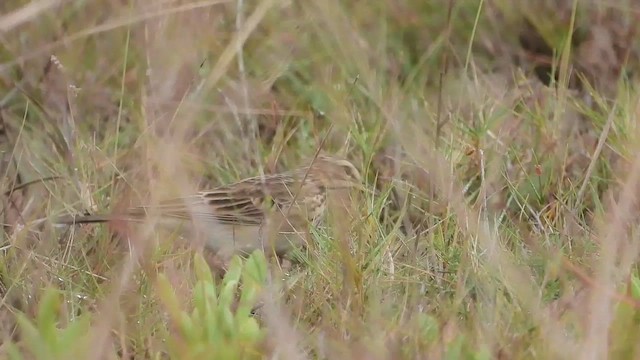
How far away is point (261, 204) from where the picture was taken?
187 inches

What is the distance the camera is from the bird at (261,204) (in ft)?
14.4

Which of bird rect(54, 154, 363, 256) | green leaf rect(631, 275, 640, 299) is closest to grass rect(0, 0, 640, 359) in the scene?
green leaf rect(631, 275, 640, 299)

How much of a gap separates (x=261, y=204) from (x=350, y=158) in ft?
1.22

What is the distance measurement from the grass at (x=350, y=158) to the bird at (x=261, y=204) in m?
0.12

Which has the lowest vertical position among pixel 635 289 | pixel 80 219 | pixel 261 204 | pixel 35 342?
pixel 261 204

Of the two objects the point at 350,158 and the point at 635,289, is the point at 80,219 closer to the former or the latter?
the point at 350,158

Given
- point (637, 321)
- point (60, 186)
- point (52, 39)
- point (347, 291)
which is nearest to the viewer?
point (637, 321)

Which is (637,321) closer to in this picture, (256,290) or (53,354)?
(256,290)

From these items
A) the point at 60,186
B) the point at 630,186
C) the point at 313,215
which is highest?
the point at 630,186

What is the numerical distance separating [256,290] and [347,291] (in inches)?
12.9

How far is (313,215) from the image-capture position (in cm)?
471

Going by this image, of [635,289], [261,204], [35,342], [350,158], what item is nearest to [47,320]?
[35,342]

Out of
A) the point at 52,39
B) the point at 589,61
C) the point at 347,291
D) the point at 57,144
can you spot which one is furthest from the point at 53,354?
the point at 589,61

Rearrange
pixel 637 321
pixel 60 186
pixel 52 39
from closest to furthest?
pixel 637 321, pixel 60 186, pixel 52 39
